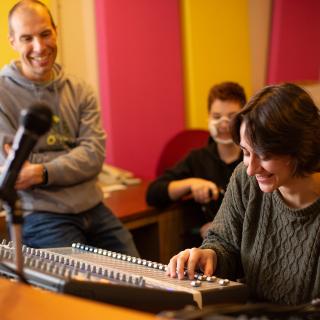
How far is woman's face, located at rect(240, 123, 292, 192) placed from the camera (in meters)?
1.44

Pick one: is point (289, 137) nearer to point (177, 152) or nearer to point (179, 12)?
point (177, 152)

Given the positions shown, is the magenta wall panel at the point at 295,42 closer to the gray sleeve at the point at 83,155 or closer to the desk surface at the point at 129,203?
the desk surface at the point at 129,203

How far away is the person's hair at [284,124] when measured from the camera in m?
1.40

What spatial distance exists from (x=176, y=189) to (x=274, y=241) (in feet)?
3.70

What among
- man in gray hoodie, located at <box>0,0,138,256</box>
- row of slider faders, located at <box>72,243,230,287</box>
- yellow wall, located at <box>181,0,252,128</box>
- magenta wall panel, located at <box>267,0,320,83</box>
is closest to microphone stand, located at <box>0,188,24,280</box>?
row of slider faders, located at <box>72,243,230,287</box>

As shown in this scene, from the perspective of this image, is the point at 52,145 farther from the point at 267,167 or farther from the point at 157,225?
the point at 267,167

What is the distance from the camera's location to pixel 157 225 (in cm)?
282

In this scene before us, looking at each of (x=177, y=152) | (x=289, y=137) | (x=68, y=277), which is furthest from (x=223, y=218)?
(x=177, y=152)

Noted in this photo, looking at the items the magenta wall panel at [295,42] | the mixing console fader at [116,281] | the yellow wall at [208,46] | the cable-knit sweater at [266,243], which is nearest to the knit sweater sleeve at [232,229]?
the cable-knit sweater at [266,243]

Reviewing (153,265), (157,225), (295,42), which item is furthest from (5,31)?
(295,42)

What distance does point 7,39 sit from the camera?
2389 millimetres

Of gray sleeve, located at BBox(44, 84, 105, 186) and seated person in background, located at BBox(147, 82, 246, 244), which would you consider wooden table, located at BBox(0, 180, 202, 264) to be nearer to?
seated person in background, located at BBox(147, 82, 246, 244)

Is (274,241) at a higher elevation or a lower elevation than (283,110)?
lower

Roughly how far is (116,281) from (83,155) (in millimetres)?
1207
